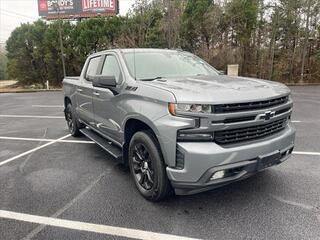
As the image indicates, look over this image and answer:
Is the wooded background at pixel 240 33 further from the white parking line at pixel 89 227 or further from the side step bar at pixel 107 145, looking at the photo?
the white parking line at pixel 89 227

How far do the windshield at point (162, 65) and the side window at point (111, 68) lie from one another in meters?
0.19

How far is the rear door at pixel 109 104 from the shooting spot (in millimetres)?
4016

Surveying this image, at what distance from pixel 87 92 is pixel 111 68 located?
99 centimetres

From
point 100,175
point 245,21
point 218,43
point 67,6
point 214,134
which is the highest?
point 67,6

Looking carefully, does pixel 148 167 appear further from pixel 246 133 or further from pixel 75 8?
pixel 75 8

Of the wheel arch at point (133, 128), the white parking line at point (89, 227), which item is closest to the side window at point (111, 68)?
the wheel arch at point (133, 128)

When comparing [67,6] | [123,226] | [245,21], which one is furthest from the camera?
[67,6]

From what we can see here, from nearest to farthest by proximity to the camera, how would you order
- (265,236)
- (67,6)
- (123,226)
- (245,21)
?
(265,236) → (123,226) → (245,21) → (67,6)

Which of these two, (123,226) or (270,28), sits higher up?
(270,28)

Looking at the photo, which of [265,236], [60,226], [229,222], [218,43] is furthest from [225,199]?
[218,43]

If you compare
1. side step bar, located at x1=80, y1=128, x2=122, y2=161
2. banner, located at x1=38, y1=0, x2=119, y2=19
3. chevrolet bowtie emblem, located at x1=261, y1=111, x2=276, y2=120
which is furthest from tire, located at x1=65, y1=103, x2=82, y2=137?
banner, located at x1=38, y1=0, x2=119, y2=19

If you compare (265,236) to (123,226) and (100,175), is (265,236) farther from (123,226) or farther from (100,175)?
(100,175)

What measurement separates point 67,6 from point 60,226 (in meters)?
30.3

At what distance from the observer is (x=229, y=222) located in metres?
3.00
